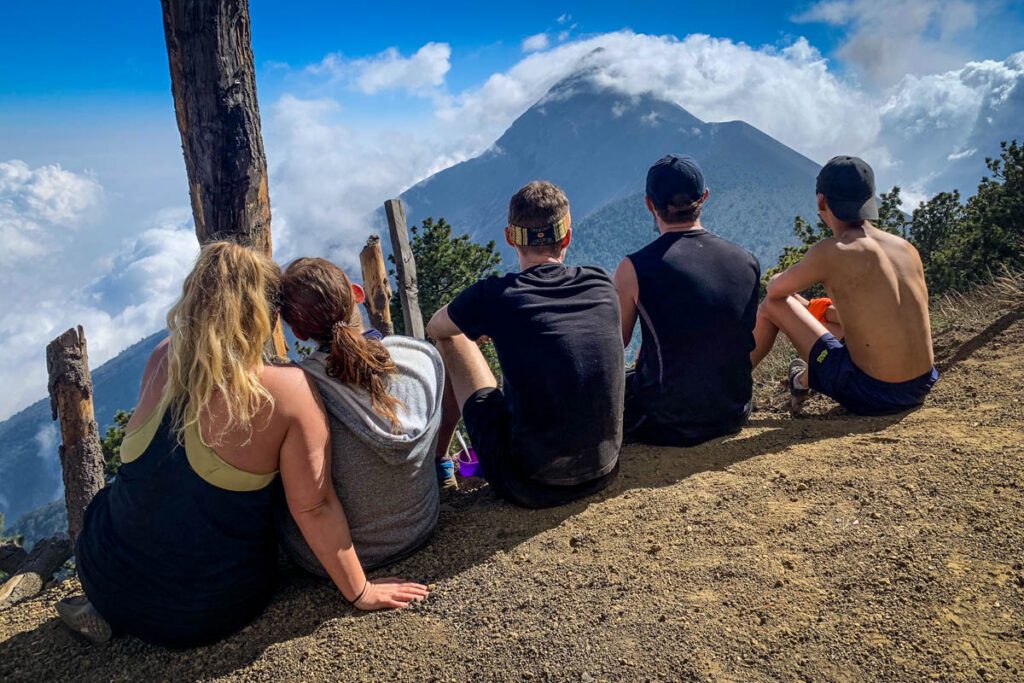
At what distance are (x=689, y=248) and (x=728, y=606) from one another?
1891 millimetres

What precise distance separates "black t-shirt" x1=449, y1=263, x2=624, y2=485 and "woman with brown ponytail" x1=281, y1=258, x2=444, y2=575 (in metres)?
0.35

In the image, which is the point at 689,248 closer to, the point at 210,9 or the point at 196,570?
the point at 196,570

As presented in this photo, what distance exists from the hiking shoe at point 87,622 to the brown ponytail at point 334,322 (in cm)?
144

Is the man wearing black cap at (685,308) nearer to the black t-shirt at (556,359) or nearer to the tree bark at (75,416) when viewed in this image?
the black t-shirt at (556,359)

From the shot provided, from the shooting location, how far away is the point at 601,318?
3061 millimetres

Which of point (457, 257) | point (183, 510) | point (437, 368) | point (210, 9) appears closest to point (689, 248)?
point (437, 368)

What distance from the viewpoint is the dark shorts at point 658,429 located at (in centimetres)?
378

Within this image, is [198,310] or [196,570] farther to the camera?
[196,570]

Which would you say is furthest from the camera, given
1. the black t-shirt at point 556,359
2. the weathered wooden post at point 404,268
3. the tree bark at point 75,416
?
the weathered wooden post at point 404,268

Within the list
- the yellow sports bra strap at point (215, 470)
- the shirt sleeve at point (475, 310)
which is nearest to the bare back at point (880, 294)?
the shirt sleeve at point (475, 310)

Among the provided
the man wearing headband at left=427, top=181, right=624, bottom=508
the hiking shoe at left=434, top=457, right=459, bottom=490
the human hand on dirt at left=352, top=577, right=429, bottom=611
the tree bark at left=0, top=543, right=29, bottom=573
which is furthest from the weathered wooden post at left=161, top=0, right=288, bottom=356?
the tree bark at left=0, top=543, right=29, bottom=573

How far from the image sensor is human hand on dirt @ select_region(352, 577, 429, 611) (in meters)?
2.64

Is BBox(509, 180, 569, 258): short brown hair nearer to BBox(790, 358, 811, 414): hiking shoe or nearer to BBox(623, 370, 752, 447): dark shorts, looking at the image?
BBox(623, 370, 752, 447): dark shorts

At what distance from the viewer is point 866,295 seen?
3760 millimetres
